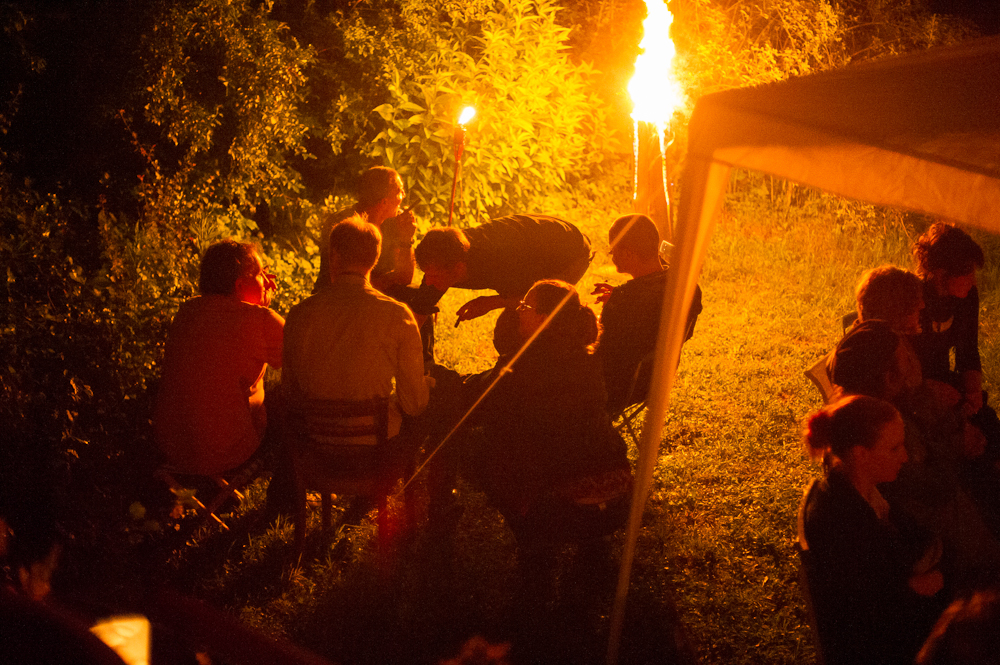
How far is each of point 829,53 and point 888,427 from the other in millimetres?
11283

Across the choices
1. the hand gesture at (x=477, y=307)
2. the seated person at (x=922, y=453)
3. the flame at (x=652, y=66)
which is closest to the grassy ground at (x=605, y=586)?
the seated person at (x=922, y=453)

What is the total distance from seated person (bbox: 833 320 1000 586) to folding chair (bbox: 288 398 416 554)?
2042 millimetres

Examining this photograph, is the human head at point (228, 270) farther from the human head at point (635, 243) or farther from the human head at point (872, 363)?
the human head at point (872, 363)

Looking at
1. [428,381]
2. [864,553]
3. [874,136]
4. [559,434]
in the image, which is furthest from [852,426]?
[428,381]

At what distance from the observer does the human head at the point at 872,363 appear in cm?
305

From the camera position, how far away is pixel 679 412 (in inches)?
225

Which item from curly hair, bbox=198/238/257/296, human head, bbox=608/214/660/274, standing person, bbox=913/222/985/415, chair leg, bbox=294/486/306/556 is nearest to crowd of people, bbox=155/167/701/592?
curly hair, bbox=198/238/257/296

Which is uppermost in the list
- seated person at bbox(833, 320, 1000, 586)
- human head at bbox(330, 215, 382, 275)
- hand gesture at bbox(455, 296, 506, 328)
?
human head at bbox(330, 215, 382, 275)

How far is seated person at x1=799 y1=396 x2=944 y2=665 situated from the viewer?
2373mm

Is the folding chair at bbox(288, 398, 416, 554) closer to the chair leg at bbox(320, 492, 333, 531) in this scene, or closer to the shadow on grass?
the chair leg at bbox(320, 492, 333, 531)

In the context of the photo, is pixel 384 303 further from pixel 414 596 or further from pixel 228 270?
pixel 414 596

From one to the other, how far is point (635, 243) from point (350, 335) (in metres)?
1.74

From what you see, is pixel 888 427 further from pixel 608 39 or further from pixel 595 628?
pixel 608 39

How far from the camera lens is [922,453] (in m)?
3.01
